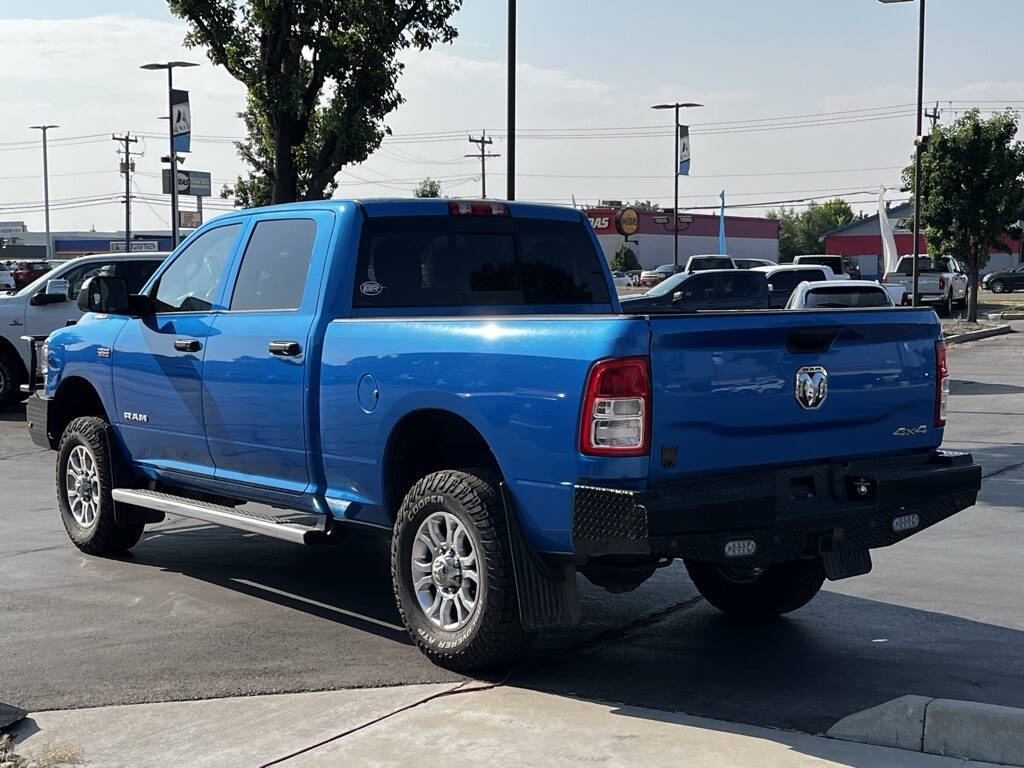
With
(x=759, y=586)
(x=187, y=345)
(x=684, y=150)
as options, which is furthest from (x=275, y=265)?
(x=684, y=150)

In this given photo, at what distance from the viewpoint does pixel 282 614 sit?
23.6 ft

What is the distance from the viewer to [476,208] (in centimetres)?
743

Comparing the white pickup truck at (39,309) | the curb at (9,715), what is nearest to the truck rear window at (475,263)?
the curb at (9,715)

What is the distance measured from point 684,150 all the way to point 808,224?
106 metres

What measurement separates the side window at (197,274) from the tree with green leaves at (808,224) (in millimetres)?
118194

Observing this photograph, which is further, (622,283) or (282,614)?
(622,283)

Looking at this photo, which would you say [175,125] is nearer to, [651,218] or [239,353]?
[239,353]

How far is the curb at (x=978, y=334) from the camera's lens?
32844 mm

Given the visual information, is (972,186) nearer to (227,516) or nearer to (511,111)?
(511,111)

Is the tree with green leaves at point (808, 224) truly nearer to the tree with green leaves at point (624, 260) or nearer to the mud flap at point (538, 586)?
the tree with green leaves at point (624, 260)

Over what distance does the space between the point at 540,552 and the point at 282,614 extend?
7.09ft

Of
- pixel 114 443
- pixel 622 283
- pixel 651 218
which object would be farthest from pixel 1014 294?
pixel 114 443

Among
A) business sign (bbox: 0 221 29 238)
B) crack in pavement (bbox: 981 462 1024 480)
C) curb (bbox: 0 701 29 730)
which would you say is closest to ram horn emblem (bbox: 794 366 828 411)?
curb (bbox: 0 701 29 730)

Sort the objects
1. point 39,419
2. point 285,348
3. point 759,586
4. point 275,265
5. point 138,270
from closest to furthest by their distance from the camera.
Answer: point 285,348 < point 759,586 < point 275,265 < point 39,419 < point 138,270
